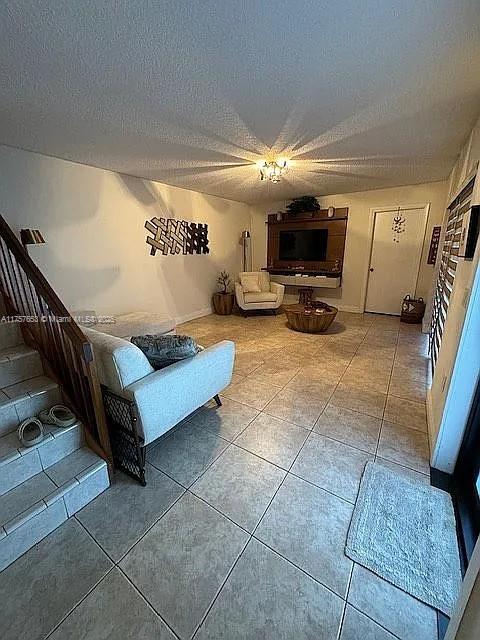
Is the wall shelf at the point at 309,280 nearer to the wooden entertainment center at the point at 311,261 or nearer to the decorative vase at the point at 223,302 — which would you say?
the wooden entertainment center at the point at 311,261

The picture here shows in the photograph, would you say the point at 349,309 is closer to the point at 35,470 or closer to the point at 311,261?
the point at 311,261

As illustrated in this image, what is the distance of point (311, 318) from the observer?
4078 millimetres

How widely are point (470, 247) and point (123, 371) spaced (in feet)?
7.34

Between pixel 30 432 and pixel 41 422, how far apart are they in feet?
0.23

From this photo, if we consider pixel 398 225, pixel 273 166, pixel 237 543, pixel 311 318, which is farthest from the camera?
pixel 398 225

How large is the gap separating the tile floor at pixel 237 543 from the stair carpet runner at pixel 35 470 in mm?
87

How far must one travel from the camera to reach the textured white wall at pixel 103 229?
2.84 meters

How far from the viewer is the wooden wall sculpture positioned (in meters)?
4.23

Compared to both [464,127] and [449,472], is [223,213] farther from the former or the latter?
[449,472]

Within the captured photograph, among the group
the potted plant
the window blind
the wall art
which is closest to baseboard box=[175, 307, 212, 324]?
the potted plant

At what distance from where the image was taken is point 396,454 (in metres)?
1.84

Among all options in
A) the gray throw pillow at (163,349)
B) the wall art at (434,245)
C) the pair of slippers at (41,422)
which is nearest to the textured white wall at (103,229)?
the pair of slippers at (41,422)

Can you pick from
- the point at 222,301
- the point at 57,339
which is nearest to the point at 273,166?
the point at 222,301

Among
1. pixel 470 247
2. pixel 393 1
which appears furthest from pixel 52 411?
pixel 470 247
